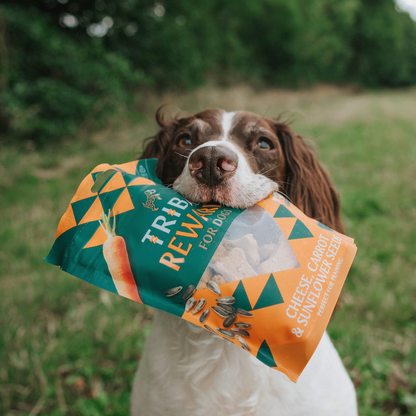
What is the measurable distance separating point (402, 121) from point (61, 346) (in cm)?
1187

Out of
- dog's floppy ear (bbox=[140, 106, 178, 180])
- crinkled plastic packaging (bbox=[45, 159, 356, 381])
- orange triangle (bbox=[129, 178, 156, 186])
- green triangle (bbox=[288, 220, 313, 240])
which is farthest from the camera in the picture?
dog's floppy ear (bbox=[140, 106, 178, 180])

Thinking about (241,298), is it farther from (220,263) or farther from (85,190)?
(85,190)

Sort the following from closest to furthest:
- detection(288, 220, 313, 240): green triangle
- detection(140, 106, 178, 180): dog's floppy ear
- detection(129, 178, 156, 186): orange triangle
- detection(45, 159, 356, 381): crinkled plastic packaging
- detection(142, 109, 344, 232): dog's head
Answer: detection(45, 159, 356, 381): crinkled plastic packaging → detection(288, 220, 313, 240): green triangle → detection(129, 178, 156, 186): orange triangle → detection(142, 109, 344, 232): dog's head → detection(140, 106, 178, 180): dog's floppy ear

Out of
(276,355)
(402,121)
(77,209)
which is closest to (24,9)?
(77,209)

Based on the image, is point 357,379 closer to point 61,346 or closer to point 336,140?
point 61,346

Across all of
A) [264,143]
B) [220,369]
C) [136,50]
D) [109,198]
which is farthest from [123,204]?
[136,50]

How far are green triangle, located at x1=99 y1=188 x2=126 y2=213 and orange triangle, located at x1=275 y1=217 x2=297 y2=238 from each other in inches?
22.4

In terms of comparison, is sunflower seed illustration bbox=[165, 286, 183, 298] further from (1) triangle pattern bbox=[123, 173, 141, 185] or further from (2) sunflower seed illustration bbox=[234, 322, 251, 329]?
(1) triangle pattern bbox=[123, 173, 141, 185]

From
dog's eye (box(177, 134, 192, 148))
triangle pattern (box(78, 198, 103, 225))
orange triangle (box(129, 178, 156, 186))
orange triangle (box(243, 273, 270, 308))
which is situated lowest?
→ orange triangle (box(243, 273, 270, 308))

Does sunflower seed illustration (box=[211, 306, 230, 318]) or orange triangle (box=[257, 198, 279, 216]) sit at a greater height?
orange triangle (box=[257, 198, 279, 216])

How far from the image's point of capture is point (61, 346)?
2.50 m

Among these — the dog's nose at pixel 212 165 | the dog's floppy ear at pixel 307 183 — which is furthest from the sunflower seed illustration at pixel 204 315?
the dog's floppy ear at pixel 307 183

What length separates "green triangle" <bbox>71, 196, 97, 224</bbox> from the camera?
115 cm

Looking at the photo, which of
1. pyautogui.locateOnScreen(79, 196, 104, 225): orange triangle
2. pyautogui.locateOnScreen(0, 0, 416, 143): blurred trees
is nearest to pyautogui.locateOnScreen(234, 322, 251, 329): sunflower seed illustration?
pyautogui.locateOnScreen(79, 196, 104, 225): orange triangle
